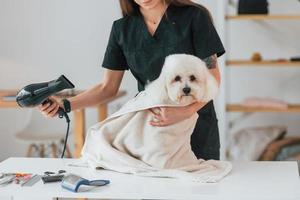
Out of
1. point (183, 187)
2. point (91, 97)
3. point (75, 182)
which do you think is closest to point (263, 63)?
point (91, 97)

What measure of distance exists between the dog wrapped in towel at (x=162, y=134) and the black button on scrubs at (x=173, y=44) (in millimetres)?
267

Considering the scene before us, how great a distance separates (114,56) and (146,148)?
20.1 inches

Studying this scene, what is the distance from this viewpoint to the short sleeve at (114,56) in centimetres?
Answer: 184

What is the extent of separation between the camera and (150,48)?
1.76 metres

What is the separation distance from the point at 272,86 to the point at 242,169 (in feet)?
7.35

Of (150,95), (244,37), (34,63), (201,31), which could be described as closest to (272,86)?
(244,37)

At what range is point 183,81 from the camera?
1.43 m

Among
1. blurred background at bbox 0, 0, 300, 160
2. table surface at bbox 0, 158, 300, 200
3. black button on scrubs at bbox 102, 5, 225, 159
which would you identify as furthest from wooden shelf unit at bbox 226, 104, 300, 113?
table surface at bbox 0, 158, 300, 200

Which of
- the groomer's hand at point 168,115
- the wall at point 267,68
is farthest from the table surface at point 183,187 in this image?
the wall at point 267,68

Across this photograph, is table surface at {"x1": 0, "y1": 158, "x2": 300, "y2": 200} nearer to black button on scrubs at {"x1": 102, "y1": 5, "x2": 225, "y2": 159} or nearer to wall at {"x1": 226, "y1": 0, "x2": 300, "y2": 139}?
black button on scrubs at {"x1": 102, "y1": 5, "x2": 225, "y2": 159}

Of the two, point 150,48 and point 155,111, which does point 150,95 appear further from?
point 150,48

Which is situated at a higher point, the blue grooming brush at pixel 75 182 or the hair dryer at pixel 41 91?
the hair dryer at pixel 41 91

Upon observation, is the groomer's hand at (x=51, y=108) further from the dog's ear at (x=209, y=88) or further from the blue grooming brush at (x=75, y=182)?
the dog's ear at (x=209, y=88)

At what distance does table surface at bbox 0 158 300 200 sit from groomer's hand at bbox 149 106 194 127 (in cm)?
16
